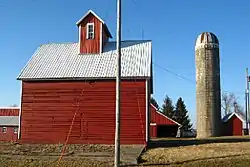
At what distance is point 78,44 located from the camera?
1156 inches

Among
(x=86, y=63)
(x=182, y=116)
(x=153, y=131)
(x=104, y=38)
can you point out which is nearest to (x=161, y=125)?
(x=153, y=131)

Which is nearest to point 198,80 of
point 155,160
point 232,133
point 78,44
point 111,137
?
point 232,133

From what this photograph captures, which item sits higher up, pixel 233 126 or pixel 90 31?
pixel 90 31

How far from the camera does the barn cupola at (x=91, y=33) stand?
91.1 feet

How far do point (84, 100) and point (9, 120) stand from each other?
34.2m

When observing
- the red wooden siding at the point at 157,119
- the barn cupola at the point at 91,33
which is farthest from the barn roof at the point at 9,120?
the barn cupola at the point at 91,33

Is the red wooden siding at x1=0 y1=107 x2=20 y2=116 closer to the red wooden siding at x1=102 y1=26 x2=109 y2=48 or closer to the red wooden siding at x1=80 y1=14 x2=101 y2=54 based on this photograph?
the red wooden siding at x1=102 y1=26 x2=109 y2=48

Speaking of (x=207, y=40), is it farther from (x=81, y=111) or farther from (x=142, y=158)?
(x=142, y=158)

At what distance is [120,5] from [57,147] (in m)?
10.8

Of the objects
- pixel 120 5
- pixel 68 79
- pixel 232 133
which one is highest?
pixel 120 5

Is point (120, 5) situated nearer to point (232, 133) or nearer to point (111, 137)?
point (111, 137)

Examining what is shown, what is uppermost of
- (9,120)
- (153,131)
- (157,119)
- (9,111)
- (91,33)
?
(91,33)

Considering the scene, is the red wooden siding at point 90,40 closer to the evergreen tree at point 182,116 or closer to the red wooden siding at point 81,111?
the red wooden siding at point 81,111

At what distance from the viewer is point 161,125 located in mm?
55812
